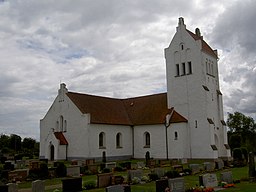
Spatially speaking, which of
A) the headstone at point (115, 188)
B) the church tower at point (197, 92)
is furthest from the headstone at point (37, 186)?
the church tower at point (197, 92)

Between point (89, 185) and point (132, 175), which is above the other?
point (132, 175)

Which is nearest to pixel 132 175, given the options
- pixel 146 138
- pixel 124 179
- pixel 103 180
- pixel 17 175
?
pixel 124 179

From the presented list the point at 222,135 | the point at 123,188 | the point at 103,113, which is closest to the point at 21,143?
the point at 103,113

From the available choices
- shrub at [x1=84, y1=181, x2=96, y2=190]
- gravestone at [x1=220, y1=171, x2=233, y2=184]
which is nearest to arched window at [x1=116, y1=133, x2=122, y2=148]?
shrub at [x1=84, y1=181, x2=96, y2=190]

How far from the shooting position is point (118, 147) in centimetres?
3819

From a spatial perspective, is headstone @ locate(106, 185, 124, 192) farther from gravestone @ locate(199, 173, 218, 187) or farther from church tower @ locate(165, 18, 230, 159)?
church tower @ locate(165, 18, 230, 159)

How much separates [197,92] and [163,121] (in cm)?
500

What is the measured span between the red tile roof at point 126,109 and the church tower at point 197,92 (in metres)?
1.73

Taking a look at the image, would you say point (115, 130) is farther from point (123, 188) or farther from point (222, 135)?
point (123, 188)

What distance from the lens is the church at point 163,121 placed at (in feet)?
115

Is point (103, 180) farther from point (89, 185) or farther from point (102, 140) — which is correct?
point (102, 140)

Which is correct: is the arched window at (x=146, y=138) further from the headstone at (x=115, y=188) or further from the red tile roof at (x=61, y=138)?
the headstone at (x=115, y=188)

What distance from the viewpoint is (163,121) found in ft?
120

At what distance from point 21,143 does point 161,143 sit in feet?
116
